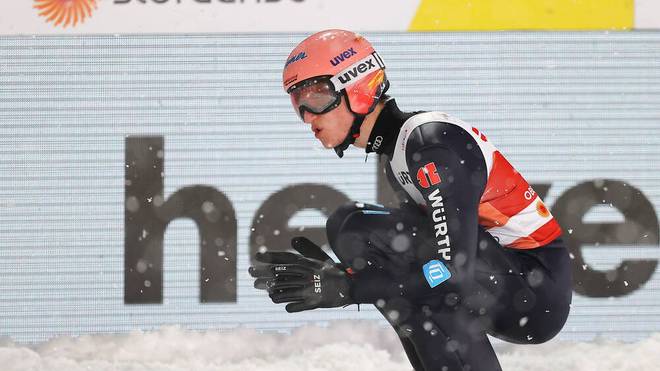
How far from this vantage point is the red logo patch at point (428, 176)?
8.32 ft

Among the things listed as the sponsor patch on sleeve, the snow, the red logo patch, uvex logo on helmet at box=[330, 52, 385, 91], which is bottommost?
the snow

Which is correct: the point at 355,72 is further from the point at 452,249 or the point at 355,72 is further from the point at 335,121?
the point at 452,249

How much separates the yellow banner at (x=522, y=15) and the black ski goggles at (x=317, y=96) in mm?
1677

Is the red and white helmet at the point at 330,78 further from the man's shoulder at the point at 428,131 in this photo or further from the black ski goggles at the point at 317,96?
the man's shoulder at the point at 428,131

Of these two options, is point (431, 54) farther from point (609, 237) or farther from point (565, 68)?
→ point (609, 237)

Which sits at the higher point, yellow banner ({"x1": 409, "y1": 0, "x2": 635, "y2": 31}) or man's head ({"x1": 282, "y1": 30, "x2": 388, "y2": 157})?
yellow banner ({"x1": 409, "y1": 0, "x2": 635, "y2": 31})

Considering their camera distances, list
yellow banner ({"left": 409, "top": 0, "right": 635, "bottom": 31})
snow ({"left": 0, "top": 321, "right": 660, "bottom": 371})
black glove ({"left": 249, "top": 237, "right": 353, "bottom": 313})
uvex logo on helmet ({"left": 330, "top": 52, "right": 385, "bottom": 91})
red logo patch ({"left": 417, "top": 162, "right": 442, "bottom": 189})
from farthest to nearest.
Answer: yellow banner ({"left": 409, "top": 0, "right": 635, "bottom": 31}), snow ({"left": 0, "top": 321, "right": 660, "bottom": 371}), uvex logo on helmet ({"left": 330, "top": 52, "right": 385, "bottom": 91}), black glove ({"left": 249, "top": 237, "right": 353, "bottom": 313}), red logo patch ({"left": 417, "top": 162, "right": 442, "bottom": 189})

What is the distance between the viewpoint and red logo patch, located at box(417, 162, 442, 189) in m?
2.54

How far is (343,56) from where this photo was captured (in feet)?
9.61

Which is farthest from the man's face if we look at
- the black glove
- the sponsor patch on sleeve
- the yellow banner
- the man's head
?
the yellow banner

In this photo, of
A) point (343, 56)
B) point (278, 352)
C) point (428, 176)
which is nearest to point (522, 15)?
point (343, 56)

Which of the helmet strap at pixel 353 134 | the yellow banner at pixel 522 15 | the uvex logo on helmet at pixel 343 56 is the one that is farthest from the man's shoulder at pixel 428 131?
the yellow banner at pixel 522 15

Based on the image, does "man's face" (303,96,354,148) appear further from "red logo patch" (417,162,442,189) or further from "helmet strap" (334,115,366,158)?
"red logo patch" (417,162,442,189)

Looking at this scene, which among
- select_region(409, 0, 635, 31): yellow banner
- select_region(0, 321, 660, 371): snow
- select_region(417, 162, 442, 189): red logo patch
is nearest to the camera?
select_region(417, 162, 442, 189): red logo patch
